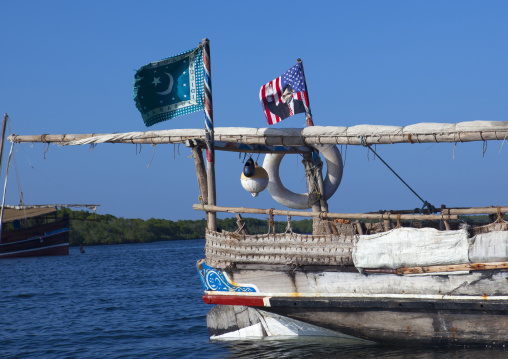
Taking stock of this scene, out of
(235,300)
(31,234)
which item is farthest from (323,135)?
(31,234)

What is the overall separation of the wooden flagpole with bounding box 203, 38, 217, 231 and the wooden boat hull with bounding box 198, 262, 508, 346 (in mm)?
997

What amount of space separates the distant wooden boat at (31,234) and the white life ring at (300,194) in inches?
1718

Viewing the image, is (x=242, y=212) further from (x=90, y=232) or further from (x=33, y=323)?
(x=90, y=232)

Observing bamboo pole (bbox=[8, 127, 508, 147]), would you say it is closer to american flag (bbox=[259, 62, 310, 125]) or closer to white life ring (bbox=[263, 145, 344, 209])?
white life ring (bbox=[263, 145, 344, 209])

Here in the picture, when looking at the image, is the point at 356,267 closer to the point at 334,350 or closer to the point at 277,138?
the point at 334,350

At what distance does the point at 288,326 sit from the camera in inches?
437

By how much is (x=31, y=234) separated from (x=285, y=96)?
1848 inches

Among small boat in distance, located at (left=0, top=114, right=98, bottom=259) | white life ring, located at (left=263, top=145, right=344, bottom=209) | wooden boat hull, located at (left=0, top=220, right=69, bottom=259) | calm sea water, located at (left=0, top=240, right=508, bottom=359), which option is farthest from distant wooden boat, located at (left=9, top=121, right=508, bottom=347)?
wooden boat hull, located at (left=0, top=220, right=69, bottom=259)

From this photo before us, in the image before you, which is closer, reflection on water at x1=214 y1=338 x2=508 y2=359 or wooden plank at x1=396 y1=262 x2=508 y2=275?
wooden plank at x1=396 y1=262 x2=508 y2=275

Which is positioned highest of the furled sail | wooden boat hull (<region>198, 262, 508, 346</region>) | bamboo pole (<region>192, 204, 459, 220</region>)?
the furled sail

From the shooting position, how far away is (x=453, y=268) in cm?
920

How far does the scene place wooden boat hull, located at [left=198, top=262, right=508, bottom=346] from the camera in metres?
9.18

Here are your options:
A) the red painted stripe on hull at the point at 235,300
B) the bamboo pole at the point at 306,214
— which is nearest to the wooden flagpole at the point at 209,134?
the bamboo pole at the point at 306,214

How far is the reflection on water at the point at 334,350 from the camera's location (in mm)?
9445
